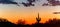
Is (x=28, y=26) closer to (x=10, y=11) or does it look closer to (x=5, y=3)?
(x=10, y=11)

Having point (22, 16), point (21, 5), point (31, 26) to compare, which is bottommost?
point (31, 26)

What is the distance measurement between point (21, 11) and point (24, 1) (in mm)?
121

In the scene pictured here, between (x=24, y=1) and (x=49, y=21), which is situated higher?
(x=24, y=1)

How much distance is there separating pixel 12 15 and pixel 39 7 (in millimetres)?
325

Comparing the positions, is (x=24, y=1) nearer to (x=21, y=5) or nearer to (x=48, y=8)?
(x=21, y=5)

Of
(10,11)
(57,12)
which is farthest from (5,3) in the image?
(57,12)

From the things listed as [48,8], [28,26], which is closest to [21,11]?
[28,26]

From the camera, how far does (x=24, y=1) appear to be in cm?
145

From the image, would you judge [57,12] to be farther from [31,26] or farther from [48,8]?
[31,26]

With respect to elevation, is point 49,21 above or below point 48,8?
below

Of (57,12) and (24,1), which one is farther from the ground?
(24,1)

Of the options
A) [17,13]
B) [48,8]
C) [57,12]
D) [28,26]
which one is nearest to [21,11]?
[17,13]

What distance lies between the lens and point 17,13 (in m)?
1.45

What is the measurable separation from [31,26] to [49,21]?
0.71ft
